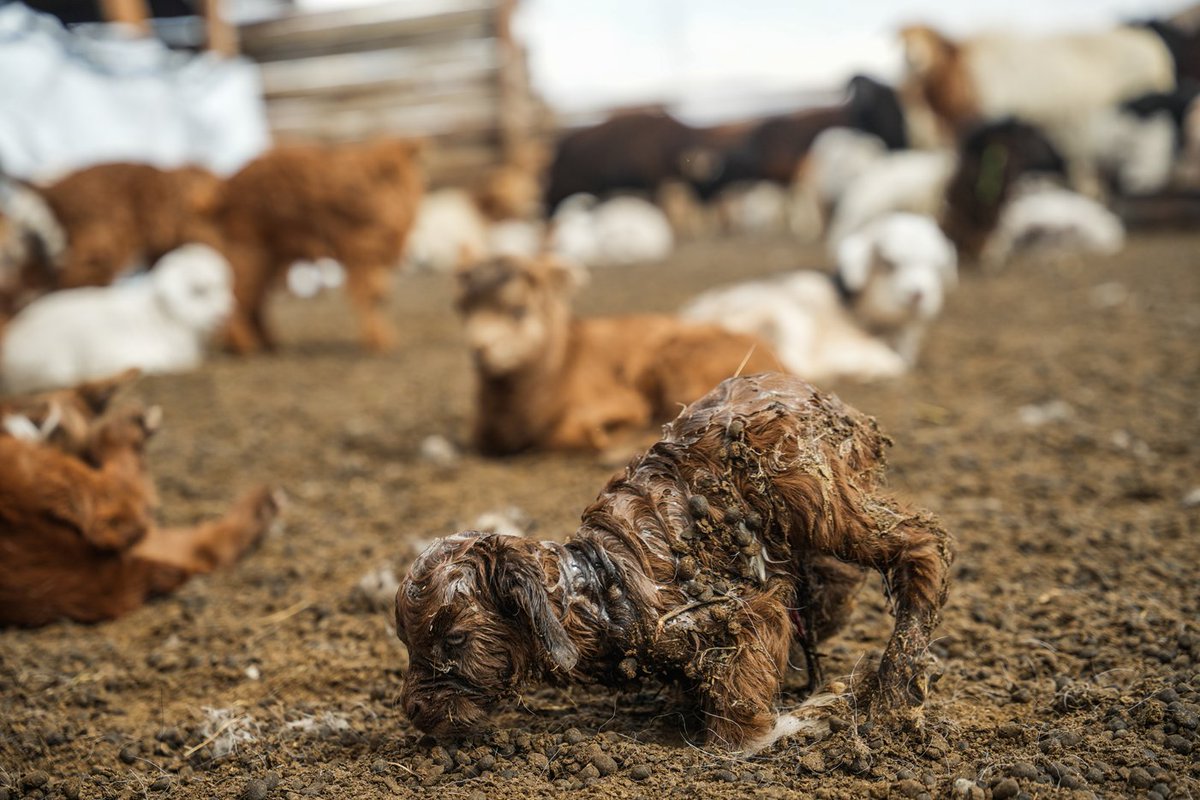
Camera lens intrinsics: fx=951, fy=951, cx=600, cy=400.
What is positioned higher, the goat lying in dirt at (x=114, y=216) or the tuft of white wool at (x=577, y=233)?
the goat lying in dirt at (x=114, y=216)

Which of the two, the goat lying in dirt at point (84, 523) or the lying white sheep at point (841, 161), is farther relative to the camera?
the lying white sheep at point (841, 161)

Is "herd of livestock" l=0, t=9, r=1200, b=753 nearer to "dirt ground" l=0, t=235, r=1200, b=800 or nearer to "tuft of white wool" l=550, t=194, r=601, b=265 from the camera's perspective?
"tuft of white wool" l=550, t=194, r=601, b=265

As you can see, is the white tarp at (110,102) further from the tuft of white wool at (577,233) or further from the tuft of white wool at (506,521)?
the tuft of white wool at (506,521)

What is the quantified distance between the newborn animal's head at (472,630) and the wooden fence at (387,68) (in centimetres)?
1334

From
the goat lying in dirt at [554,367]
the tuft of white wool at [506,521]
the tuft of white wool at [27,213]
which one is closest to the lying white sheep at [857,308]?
the goat lying in dirt at [554,367]

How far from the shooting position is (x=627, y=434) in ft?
18.0

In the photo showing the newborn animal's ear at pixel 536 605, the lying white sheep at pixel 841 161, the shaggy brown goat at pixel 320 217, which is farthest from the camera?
the lying white sheep at pixel 841 161

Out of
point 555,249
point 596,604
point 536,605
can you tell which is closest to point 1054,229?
point 555,249

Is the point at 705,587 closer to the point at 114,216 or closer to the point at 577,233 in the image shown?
the point at 114,216

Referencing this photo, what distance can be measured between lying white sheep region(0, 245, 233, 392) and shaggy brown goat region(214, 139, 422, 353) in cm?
25

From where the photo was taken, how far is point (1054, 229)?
12.6m

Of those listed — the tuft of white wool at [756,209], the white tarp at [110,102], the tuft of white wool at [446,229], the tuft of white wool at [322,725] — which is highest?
the white tarp at [110,102]

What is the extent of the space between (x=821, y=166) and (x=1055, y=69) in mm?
3883

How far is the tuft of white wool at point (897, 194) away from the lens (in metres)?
12.1
